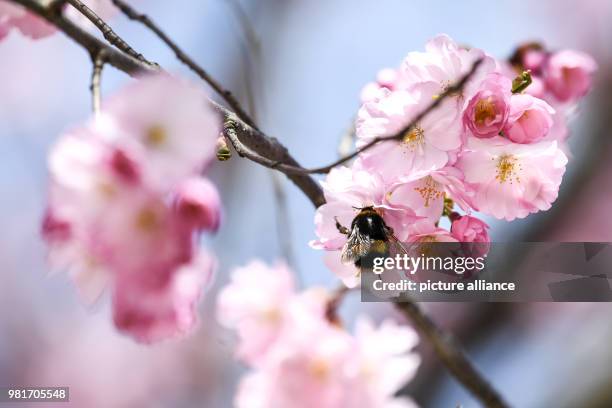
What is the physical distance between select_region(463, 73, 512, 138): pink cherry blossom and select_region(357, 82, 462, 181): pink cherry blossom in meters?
0.02

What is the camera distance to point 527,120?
795 mm

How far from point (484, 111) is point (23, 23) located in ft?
2.27

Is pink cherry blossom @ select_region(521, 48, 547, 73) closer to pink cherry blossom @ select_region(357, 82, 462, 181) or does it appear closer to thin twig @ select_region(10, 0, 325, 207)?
pink cherry blossom @ select_region(357, 82, 462, 181)

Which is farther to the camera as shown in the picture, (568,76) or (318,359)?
(568,76)

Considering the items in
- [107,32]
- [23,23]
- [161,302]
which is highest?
[23,23]

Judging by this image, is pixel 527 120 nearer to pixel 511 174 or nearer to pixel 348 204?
pixel 511 174

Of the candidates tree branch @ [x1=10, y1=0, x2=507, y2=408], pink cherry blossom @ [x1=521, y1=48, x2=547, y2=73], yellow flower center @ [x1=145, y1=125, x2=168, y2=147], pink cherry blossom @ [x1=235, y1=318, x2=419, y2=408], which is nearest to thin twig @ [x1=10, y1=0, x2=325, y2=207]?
tree branch @ [x1=10, y1=0, x2=507, y2=408]

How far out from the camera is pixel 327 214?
2.73ft

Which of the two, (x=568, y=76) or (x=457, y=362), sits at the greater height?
(x=568, y=76)

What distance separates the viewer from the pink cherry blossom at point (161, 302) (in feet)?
1.95

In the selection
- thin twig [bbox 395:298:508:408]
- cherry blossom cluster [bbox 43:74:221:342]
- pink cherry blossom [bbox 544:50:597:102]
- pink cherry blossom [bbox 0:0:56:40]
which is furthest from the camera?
pink cherry blossom [bbox 544:50:597:102]

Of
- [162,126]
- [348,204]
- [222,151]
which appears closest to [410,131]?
[348,204]

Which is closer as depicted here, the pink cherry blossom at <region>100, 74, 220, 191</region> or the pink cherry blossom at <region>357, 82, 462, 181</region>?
the pink cherry blossom at <region>100, 74, 220, 191</region>

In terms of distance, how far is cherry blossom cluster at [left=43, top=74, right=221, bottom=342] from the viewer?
0.54m
